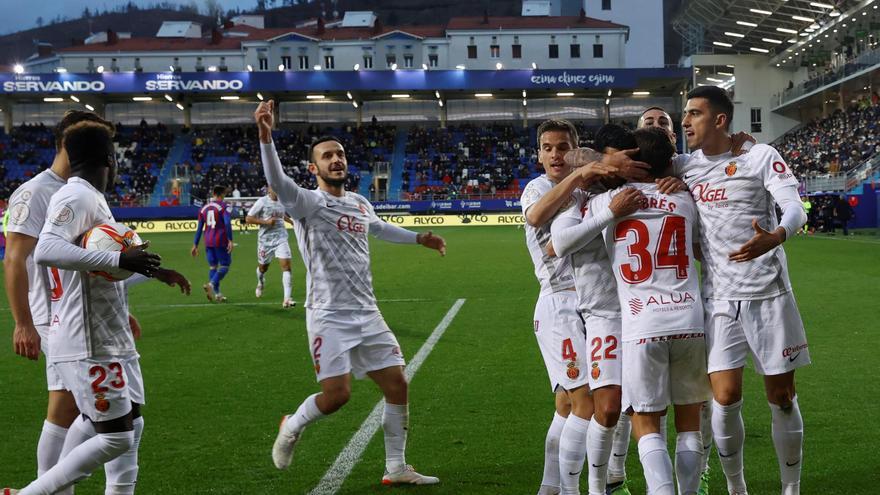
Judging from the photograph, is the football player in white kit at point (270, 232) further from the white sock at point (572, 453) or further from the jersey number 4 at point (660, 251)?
the jersey number 4 at point (660, 251)

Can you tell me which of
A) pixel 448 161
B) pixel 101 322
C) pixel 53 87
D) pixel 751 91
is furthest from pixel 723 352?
pixel 751 91

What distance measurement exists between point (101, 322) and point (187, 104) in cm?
6029

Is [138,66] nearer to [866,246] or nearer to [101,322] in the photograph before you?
[866,246]

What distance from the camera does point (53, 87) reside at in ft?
182

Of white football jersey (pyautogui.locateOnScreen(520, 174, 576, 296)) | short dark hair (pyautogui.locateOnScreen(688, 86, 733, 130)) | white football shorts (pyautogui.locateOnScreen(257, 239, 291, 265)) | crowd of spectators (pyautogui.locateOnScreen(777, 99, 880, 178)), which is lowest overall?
white football shorts (pyautogui.locateOnScreen(257, 239, 291, 265))

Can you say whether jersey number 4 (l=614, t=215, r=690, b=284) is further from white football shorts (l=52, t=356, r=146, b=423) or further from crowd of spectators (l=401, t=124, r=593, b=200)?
crowd of spectators (l=401, t=124, r=593, b=200)

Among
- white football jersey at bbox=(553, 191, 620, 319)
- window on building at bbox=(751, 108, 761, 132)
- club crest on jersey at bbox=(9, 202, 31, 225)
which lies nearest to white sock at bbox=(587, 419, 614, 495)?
white football jersey at bbox=(553, 191, 620, 319)

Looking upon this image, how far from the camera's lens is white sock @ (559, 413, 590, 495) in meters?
4.59

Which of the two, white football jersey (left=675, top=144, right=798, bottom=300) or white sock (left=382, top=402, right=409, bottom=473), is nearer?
white football jersey (left=675, top=144, right=798, bottom=300)

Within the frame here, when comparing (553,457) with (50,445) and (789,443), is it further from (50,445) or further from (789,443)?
(50,445)

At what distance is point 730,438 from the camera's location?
15.3 feet

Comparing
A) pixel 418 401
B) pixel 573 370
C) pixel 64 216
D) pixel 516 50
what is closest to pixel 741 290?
pixel 573 370

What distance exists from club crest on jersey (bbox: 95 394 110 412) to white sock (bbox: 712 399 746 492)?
3135 mm

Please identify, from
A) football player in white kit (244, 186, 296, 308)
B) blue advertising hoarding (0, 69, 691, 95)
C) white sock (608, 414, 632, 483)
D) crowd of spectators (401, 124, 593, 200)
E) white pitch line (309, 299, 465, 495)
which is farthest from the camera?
blue advertising hoarding (0, 69, 691, 95)
